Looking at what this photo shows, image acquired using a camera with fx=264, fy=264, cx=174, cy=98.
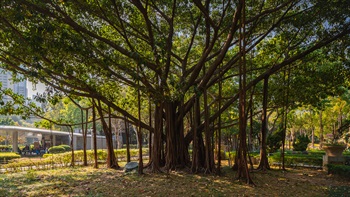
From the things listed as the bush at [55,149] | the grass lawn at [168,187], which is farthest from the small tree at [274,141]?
the bush at [55,149]

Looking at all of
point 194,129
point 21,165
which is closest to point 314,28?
point 194,129

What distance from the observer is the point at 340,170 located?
325 inches

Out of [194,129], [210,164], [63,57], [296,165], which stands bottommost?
[296,165]

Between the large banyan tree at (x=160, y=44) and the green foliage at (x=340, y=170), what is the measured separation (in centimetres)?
367

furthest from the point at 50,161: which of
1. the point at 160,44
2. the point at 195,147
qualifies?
the point at 160,44

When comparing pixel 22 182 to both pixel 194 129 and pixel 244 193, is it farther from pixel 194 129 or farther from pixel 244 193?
pixel 244 193

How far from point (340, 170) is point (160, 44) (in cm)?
707

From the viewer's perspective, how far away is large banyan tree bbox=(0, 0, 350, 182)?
5270mm

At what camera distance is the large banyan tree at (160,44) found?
5270 millimetres

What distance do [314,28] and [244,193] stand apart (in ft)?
17.7

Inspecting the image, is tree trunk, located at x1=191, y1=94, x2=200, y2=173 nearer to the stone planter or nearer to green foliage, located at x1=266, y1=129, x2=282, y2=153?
the stone planter

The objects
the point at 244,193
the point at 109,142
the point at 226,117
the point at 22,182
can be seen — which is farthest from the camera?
the point at 226,117

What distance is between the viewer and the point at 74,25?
5730 millimetres

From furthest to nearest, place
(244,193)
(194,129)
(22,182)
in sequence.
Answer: (194,129)
(22,182)
(244,193)
